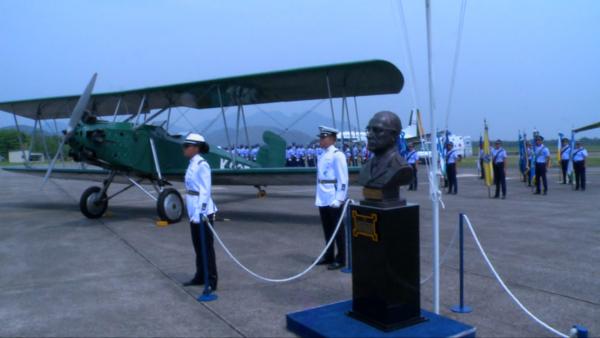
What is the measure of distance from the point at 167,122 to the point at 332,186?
7131 millimetres

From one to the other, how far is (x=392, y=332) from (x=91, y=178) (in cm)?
1278

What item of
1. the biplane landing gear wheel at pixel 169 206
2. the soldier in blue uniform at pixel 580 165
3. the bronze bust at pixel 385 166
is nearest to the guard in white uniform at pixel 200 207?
the bronze bust at pixel 385 166

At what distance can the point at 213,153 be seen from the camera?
13422mm

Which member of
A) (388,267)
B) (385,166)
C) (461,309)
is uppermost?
(385,166)

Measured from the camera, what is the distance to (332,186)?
5969mm

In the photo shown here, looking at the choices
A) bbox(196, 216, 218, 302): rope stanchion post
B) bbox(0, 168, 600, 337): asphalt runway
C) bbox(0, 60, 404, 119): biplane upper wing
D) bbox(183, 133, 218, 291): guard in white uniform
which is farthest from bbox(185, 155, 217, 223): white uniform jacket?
bbox(0, 60, 404, 119): biplane upper wing

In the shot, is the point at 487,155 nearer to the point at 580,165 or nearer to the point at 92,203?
the point at 580,165

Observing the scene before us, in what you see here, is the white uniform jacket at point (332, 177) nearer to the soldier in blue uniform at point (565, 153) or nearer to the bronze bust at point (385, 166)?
the bronze bust at point (385, 166)

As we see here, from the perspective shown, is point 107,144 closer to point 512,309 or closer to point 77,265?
point 77,265

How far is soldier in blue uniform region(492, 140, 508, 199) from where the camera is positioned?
13.2m

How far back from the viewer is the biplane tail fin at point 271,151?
16.3 metres

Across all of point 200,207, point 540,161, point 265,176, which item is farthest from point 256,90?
point 540,161

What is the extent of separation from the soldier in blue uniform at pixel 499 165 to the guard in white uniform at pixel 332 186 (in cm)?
885

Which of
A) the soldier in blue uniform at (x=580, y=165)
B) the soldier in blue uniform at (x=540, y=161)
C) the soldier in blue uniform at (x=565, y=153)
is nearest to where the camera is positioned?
the soldier in blue uniform at (x=540, y=161)
